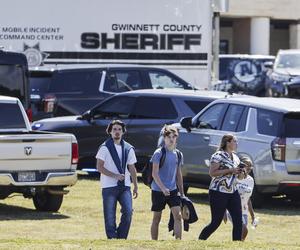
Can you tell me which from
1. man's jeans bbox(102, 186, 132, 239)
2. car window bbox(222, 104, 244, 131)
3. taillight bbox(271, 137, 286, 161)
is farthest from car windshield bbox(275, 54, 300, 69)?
man's jeans bbox(102, 186, 132, 239)

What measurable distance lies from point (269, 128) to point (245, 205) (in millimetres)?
3116

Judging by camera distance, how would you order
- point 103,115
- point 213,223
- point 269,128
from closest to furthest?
1. point 213,223
2. point 269,128
3. point 103,115

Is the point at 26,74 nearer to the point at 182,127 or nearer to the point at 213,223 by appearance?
the point at 182,127

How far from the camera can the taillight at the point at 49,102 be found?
21641 millimetres

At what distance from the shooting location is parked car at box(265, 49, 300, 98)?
29438 millimetres

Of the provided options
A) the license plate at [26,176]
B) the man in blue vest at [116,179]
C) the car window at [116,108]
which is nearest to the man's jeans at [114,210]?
the man in blue vest at [116,179]

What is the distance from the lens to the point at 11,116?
52.2ft

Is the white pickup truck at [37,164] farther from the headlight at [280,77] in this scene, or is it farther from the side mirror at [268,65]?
the side mirror at [268,65]

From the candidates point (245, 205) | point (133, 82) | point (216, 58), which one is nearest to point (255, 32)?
point (216, 58)

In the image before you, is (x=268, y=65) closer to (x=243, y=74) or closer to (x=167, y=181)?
(x=243, y=74)

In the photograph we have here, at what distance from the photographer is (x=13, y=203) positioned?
1597 cm

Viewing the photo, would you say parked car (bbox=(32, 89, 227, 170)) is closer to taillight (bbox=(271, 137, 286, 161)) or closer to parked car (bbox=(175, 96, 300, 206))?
parked car (bbox=(175, 96, 300, 206))

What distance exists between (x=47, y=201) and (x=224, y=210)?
376 centimetres

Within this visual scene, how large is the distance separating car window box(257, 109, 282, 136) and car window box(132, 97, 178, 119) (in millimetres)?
3189
